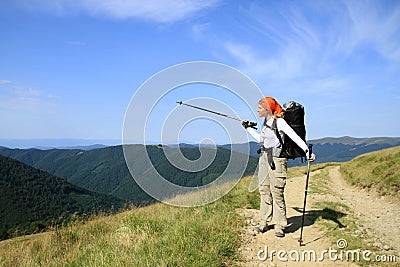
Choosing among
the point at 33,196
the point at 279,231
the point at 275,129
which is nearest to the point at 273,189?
the point at 279,231

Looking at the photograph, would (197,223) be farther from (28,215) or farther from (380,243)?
(28,215)

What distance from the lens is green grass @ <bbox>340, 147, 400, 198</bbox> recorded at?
1324 centimetres

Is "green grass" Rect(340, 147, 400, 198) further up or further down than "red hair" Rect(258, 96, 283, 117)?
further down

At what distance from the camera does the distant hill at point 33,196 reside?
96.9 metres

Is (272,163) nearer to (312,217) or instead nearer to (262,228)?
(262,228)

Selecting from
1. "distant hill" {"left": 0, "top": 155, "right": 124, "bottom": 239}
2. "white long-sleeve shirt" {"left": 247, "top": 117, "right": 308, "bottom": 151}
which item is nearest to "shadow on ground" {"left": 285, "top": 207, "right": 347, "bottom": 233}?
"white long-sleeve shirt" {"left": 247, "top": 117, "right": 308, "bottom": 151}

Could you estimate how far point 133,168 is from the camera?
6.84m

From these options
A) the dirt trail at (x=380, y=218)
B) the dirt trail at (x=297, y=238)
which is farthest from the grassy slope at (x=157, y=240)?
the dirt trail at (x=380, y=218)

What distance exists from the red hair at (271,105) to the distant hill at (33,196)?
291 feet

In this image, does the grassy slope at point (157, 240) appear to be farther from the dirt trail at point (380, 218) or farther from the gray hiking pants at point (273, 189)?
the gray hiking pants at point (273, 189)

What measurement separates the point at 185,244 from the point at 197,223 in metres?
1.06

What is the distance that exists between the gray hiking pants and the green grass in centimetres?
822

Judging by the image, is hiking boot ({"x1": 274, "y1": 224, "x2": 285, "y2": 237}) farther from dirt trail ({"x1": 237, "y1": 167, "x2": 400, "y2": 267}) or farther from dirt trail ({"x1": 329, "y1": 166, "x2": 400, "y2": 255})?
dirt trail ({"x1": 329, "y1": 166, "x2": 400, "y2": 255})

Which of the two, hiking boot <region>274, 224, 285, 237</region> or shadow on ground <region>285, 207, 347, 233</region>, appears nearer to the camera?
hiking boot <region>274, 224, 285, 237</region>
